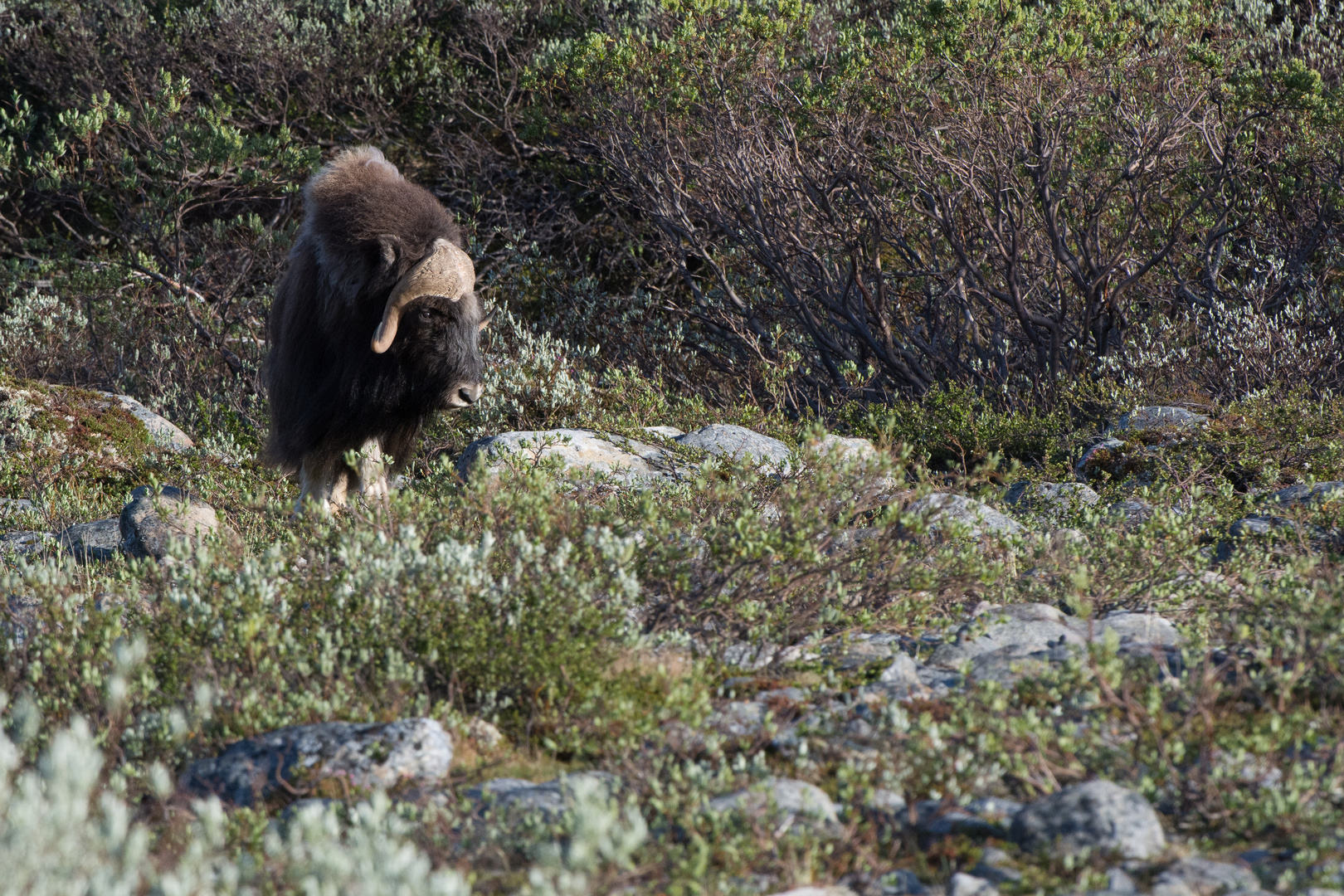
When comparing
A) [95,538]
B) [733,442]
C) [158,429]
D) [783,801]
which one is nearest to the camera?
[783,801]

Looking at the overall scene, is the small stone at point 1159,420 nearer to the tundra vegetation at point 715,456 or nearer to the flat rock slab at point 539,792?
the tundra vegetation at point 715,456

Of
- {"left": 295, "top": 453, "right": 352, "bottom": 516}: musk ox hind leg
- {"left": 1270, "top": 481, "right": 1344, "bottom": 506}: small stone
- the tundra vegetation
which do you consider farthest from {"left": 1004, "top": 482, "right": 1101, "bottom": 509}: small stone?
{"left": 295, "top": 453, "right": 352, "bottom": 516}: musk ox hind leg

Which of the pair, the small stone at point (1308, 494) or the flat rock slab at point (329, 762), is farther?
the small stone at point (1308, 494)

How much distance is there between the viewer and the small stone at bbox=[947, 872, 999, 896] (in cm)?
227

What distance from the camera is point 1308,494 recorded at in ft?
17.3

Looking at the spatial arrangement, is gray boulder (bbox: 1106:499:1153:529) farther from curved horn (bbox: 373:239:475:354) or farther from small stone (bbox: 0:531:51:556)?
small stone (bbox: 0:531:51:556)

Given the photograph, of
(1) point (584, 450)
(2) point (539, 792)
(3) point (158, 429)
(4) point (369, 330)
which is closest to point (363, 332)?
(4) point (369, 330)

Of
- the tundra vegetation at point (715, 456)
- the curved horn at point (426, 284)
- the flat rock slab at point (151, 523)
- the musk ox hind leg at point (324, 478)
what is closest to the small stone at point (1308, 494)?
the tundra vegetation at point (715, 456)

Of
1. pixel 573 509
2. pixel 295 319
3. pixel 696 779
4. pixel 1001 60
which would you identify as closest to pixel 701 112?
pixel 1001 60

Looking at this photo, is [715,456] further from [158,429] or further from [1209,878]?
[158,429]

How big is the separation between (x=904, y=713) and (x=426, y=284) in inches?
143

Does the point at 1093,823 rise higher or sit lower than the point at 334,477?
higher

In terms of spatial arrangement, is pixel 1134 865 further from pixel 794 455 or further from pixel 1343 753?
pixel 794 455

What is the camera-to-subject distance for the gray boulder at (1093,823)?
237 cm
